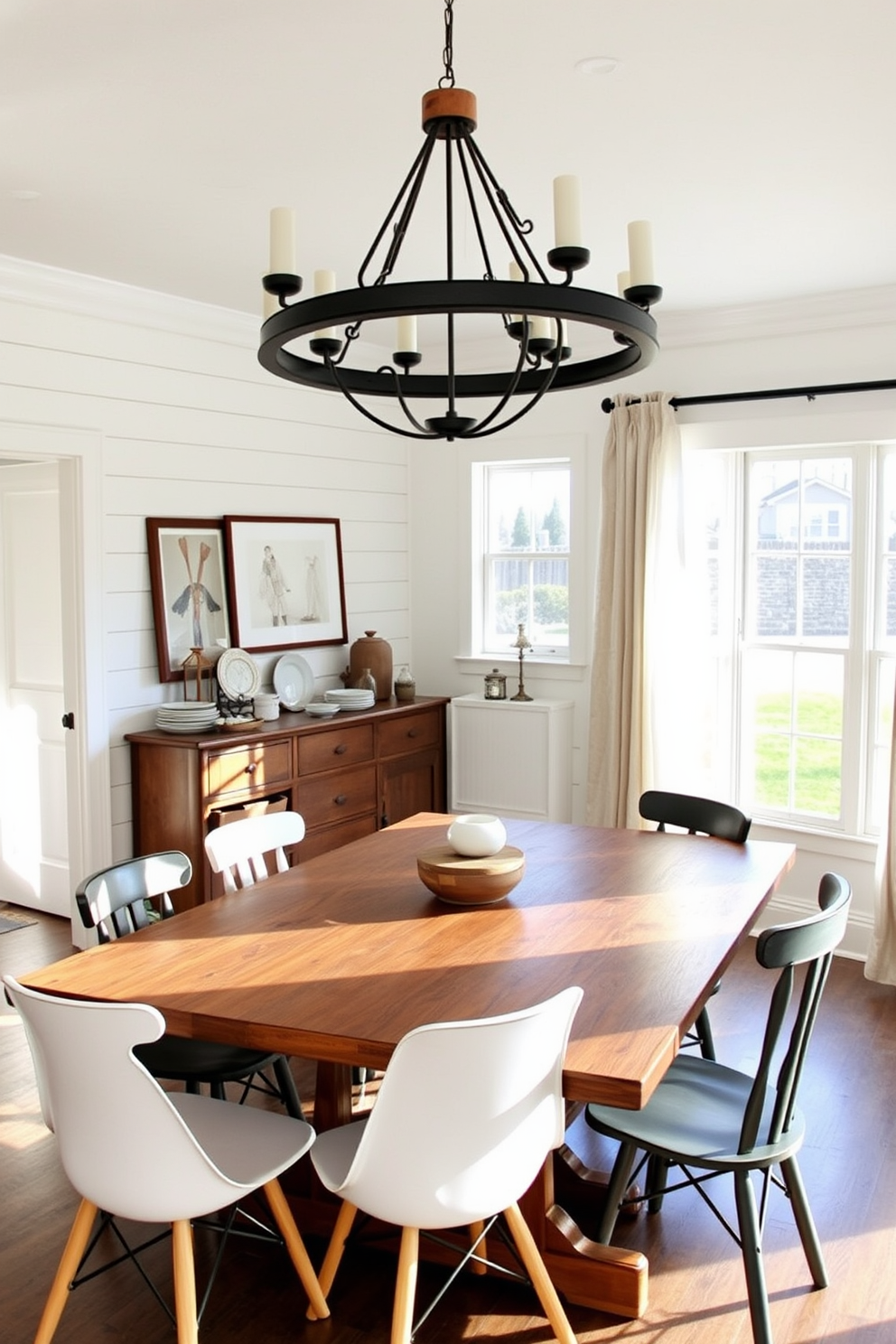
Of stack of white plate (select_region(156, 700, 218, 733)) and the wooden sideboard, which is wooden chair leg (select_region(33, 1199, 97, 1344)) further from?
stack of white plate (select_region(156, 700, 218, 733))

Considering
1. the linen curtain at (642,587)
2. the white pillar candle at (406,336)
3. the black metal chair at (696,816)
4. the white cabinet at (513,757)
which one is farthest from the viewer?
the white cabinet at (513,757)

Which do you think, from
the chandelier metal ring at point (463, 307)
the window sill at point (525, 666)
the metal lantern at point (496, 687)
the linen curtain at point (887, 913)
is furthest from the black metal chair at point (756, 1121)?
the metal lantern at point (496, 687)

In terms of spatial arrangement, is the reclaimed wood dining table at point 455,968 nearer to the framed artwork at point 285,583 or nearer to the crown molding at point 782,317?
the framed artwork at point 285,583

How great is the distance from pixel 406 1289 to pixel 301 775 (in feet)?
9.75

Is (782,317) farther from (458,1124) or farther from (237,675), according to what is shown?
(458,1124)

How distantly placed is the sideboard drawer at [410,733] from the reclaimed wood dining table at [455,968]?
2134 mm

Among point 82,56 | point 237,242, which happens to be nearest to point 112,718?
point 237,242

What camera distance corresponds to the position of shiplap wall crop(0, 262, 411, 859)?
4.31m

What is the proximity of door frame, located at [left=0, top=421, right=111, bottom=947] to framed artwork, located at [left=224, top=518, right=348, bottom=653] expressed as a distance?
705 mm

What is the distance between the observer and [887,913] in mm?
4602

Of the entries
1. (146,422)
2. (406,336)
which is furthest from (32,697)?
(406,336)

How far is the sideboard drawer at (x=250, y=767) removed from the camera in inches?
176

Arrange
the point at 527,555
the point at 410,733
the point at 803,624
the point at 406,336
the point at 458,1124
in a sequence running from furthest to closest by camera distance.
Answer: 1. the point at 527,555
2. the point at 410,733
3. the point at 803,624
4. the point at 406,336
5. the point at 458,1124

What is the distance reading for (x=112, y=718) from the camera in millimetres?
4621
